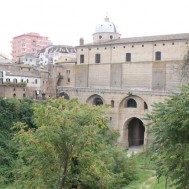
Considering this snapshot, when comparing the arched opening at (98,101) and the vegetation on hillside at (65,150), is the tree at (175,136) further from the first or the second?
the arched opening at (98,101)

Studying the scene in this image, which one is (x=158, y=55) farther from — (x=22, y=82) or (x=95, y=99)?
(x=22, y=82)

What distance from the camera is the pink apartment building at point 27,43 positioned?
117875 millimetres

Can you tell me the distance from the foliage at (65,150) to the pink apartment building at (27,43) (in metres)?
103

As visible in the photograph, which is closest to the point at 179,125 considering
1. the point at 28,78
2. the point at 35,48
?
the point at 28,78

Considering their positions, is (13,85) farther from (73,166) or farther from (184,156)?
(184,156)

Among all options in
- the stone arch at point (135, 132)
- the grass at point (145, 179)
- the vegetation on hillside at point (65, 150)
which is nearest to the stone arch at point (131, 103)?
the stone arch at point (135, 132)

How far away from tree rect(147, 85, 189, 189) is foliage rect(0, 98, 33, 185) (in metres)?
21.9

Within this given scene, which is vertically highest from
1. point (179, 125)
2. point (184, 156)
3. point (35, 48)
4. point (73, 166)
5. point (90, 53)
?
point (35, 48)

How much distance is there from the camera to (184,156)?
38.9ft

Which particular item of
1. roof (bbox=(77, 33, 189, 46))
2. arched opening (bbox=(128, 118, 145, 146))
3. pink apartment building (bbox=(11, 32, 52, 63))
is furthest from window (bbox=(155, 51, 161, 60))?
pink apartment building (bbox=(11, 32, 52, 63))

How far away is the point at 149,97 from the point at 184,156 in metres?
30.2

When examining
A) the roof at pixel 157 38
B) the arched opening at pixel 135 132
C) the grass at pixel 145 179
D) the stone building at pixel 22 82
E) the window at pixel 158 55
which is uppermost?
the roof at pixel 157 38

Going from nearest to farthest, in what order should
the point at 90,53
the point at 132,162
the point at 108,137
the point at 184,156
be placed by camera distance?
the point at 184,156 → the point at 108,137 → the point at 132,162 → the point at 90,53

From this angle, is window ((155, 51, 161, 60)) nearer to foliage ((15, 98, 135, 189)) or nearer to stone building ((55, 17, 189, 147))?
stone building ((55, 17, 189, 147))
